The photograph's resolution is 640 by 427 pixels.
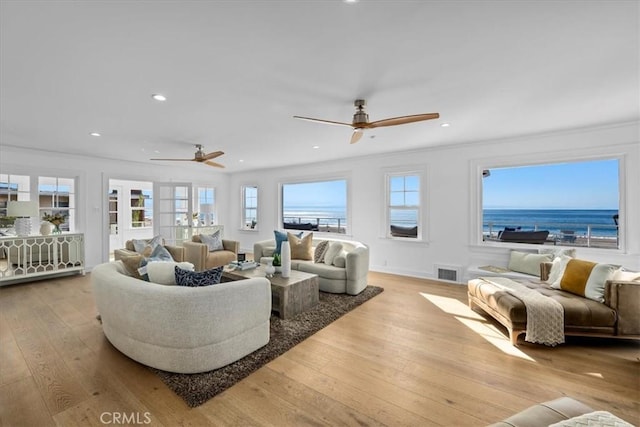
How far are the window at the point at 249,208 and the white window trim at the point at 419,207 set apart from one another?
4116mm

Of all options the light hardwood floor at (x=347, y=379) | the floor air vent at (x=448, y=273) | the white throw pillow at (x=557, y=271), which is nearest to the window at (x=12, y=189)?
the light hardwood floor at (x=347, y=379)

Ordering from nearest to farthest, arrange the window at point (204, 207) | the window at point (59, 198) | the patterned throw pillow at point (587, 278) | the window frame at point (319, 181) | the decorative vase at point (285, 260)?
the patterned throw pillow at point (587, 278) < the decorative vase at point (285, 260) < the window at point (59, 198) < the window frame at point (319, 181) < the window at point (204, 207)

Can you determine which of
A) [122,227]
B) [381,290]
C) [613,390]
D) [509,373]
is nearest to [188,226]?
[122,227]

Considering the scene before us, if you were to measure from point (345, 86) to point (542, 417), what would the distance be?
8.52 ft

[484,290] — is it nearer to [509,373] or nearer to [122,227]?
[509,373]

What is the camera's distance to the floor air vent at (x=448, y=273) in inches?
192

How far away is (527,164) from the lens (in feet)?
14.1

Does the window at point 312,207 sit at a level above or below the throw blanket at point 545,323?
above

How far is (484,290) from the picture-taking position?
318cm

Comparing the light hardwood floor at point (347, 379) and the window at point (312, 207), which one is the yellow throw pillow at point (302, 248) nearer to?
the light hardwood floor at point (347, 379)

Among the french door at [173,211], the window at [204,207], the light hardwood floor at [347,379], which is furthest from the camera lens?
the window at [204,207]

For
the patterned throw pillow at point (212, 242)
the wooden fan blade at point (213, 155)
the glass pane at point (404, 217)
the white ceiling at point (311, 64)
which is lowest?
the patterned throw pillow at point (212, 242)

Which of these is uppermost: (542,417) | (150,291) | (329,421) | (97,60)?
(97,60)

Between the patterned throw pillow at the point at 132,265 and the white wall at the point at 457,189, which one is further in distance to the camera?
the white wall at the point at 457,189
